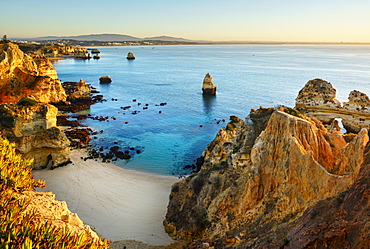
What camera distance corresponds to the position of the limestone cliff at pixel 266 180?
11656 mm

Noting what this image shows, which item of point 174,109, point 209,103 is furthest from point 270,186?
point 209,103

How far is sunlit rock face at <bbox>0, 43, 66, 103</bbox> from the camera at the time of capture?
4644 cm

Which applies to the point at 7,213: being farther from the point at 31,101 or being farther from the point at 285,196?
the point at 31,101

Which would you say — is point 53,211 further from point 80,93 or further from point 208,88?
point 208,88

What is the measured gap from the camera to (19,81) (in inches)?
1934

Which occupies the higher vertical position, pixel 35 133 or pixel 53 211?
pixel 53 211

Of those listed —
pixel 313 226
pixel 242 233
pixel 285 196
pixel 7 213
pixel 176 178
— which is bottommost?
pixel 176 178

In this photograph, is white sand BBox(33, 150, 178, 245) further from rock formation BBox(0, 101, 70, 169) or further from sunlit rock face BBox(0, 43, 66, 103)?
sunlit rock face BBox(0, 43, 66, 103)

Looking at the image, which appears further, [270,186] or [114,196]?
[114,196]

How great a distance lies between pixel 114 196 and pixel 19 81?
36933 millimetres

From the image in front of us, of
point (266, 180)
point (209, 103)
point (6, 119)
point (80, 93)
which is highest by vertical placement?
point (6, 119)

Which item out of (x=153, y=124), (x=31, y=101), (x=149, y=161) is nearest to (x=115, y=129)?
(x=153, y=124)

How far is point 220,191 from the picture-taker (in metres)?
17.1

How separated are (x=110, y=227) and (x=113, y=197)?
5084 millimetres
